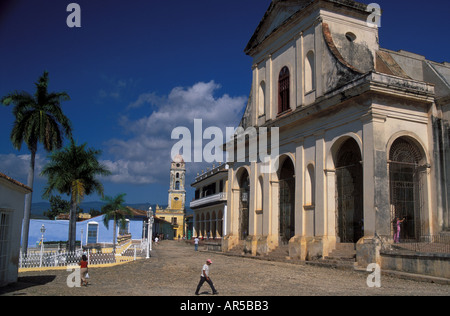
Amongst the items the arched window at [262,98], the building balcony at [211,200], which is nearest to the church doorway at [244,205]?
the arched window at [262,98]

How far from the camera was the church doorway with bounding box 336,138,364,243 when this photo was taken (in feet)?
57.0

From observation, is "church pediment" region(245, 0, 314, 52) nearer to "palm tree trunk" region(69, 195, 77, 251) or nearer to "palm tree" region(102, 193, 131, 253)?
"palm tree trunk" region(69, 195, 77, 251)

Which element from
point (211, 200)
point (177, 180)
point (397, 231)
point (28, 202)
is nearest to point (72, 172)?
point (28, 202)

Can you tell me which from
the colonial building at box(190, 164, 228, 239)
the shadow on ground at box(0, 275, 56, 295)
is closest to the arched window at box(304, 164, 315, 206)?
the shadow on ground at box(0, 275, 56, 295)

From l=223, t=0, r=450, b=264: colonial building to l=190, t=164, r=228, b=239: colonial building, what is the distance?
1733 centimetres

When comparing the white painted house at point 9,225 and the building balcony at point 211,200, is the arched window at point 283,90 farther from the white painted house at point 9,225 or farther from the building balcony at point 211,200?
the building balcony at point 211,200

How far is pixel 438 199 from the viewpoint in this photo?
51.0ft

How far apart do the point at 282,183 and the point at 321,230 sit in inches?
191

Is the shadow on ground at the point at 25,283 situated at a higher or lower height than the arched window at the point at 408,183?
lower

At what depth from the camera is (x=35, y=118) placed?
68.0 ft

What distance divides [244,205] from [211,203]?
717 inches

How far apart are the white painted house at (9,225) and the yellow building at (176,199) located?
6664 cm

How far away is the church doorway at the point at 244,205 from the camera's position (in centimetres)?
2578
